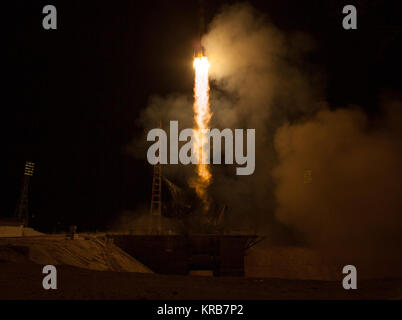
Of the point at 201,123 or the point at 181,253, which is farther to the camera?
the point at 201,123

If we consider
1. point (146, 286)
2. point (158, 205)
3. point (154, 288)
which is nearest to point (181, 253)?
point (158, 205)

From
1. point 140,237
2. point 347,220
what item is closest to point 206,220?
point 140,237

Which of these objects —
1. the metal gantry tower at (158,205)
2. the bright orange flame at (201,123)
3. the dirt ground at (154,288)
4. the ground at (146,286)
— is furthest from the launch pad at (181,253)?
the dirt ground at (154,288)

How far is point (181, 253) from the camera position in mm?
33156

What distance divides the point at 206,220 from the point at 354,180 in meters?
13.8

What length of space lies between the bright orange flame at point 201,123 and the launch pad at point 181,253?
6261 millimetres

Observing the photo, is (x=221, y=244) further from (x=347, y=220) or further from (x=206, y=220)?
(x=347, y=220)

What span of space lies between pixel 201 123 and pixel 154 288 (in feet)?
87.8

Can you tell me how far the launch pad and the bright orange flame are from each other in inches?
246

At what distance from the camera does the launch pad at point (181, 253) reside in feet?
107

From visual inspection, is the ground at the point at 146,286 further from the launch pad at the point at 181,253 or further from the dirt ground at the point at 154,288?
the launch pad at the point at 181,253

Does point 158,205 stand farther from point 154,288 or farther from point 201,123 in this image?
point 154,288
